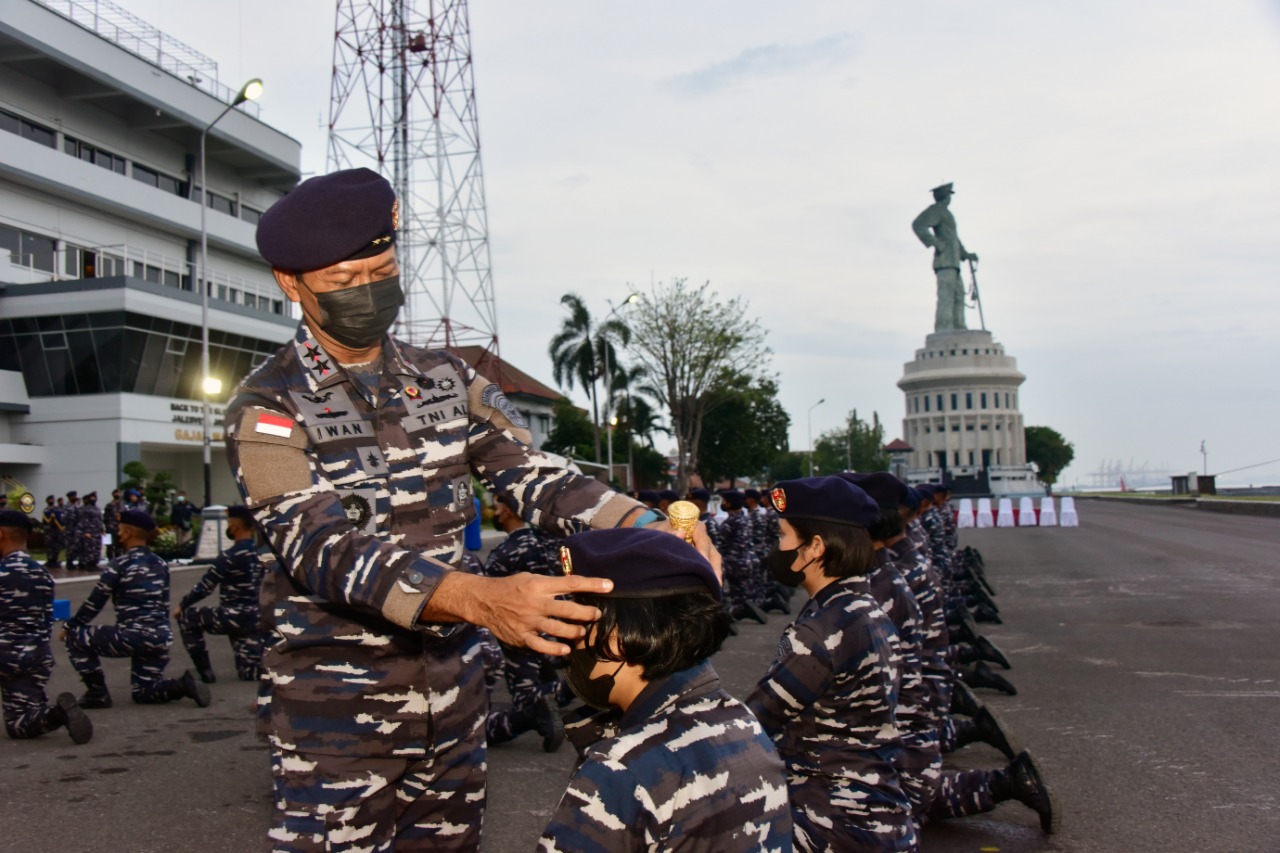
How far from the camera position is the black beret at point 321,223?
2725 mm

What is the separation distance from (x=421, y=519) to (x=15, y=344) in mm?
41871

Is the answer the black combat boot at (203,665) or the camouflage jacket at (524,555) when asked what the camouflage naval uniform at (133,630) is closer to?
the black combat boot at (203,665)

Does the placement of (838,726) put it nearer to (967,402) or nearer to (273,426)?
(273,426)

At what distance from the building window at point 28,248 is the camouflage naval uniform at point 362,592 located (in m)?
40.6

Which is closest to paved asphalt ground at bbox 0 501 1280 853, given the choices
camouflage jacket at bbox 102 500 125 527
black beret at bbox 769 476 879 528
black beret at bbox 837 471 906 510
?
black beret at bbox 837 471 906 510

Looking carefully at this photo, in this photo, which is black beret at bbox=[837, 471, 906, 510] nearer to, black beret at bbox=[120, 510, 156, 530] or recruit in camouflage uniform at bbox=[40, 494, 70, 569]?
black beret at bbox=[120, 510, 156, 530]

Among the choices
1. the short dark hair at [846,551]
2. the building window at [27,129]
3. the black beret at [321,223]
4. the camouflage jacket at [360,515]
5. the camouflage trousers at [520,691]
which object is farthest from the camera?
the building window at [27,129]

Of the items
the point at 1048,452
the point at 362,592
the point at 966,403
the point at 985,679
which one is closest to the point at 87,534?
the point at 985,679

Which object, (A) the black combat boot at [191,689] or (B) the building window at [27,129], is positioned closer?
(A) the black combat boot at [191,689]

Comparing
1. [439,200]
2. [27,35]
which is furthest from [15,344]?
[439,200]

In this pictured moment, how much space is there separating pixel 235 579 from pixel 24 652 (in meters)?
2.12

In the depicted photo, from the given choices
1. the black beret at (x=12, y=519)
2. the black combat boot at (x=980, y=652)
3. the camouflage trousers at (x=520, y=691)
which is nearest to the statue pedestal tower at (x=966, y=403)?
the black combat boot at (x=980, y=652)

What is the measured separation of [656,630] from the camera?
2.27m

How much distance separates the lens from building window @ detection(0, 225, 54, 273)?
124 feet
